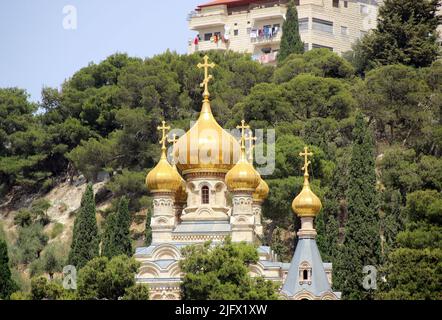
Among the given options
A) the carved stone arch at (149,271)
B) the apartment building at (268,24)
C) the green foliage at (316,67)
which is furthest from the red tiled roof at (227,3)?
the carved stone arch at (149,271)

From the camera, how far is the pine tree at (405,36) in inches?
3501

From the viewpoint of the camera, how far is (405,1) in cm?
9006

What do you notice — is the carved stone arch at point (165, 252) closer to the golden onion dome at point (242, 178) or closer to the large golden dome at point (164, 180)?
the large golden dome at point (164, 180)

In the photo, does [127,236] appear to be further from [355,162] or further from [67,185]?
[67,185]

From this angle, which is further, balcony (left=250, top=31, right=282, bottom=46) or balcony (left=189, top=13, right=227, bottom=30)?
balcony (left=189, top=13, right=227, bottom=30)

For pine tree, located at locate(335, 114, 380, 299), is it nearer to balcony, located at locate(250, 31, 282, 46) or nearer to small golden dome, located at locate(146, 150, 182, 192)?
small golden dome, located at locate(146, 150, 182, 192)

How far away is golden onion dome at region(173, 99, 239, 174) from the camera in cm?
6278

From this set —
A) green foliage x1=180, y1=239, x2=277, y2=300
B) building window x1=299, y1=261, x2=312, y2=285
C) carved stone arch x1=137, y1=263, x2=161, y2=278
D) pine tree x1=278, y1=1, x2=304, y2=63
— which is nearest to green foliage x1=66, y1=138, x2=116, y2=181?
pine tree x1=278, y1=1, x2=304, y2=63

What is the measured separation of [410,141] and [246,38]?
2454 cm

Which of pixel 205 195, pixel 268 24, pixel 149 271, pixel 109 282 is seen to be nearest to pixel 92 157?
pixel 268 24

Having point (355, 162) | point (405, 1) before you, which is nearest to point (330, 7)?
point (405, 1)

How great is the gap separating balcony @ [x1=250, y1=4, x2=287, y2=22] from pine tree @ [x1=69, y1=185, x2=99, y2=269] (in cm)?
3254

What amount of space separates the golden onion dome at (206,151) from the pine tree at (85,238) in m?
7.70

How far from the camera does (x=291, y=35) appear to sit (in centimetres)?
9575
